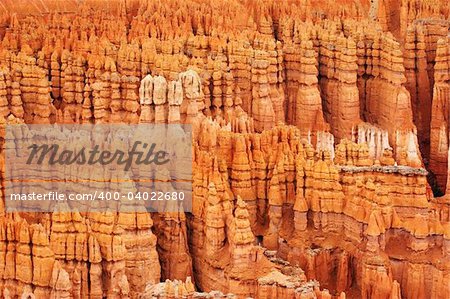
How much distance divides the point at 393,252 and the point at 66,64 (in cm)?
1026

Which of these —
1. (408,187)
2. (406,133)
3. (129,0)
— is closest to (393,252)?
(408,187)

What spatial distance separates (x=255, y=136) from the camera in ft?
88.6

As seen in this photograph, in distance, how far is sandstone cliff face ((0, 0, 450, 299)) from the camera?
Answer: 23000mm

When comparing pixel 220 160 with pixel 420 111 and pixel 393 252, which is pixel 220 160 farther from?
pixel 420 111

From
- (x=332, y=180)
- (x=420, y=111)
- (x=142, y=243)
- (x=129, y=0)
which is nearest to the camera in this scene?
(x=142, y=243)

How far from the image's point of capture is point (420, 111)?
107ft

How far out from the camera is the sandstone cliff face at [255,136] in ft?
75.5

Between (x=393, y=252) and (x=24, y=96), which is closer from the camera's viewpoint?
(x=393, y=252)
